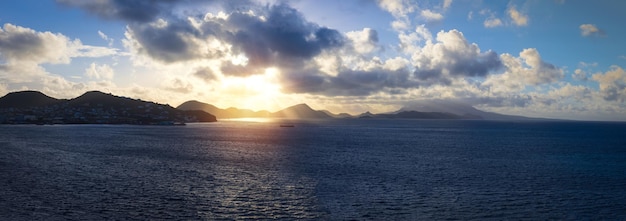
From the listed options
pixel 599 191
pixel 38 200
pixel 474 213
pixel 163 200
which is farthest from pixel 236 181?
pixel 599 191

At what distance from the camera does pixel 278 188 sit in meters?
62.7

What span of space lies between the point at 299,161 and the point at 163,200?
49407mm

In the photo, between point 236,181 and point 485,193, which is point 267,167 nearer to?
point 236,181

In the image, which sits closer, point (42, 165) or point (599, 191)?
point (599, 191)

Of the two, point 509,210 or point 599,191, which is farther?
point 599,191

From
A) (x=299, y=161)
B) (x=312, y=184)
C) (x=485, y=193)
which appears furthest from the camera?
(x=299, y=161)

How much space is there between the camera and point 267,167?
288ft

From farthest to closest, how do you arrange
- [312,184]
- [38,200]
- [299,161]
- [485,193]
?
[299,161]
[312,184]
[485,193]
[38,200]

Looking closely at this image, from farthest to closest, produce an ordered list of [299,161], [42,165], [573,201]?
[299,161] → [42,165] → [573,201]

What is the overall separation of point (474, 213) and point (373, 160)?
5494 centimetres

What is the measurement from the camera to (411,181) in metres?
70.1

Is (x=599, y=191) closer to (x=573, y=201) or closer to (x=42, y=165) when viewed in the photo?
(x=573, y=201)

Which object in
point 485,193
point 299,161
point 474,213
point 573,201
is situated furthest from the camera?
point 299,161

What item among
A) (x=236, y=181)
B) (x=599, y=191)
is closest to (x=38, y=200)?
(x=236, y=181)
